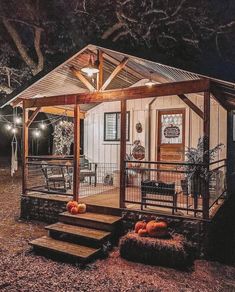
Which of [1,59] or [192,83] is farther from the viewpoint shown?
[1,59]

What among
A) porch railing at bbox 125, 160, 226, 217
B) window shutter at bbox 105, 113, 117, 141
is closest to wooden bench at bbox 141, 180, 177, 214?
porch railing at bbox 125, 160, 226, 217

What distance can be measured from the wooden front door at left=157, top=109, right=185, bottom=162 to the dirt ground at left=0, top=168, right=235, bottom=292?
4322 millimetres

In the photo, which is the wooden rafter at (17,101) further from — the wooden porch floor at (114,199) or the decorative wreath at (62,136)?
the decorative wreath at (62,136)

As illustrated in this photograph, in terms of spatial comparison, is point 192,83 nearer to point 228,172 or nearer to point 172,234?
point 172,234

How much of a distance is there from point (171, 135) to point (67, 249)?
531 cm

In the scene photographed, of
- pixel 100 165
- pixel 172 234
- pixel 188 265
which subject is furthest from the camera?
pixel 100 165

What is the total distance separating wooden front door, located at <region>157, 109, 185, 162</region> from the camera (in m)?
8.97

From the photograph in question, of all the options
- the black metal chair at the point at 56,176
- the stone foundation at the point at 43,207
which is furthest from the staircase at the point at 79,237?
the black metal chair at the point at 56,176

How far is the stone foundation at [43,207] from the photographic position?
23.4 ft

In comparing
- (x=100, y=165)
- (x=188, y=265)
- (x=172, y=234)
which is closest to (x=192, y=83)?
(x=172, y=234)

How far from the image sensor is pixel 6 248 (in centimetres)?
557

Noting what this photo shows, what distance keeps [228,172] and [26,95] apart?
6.62 metres

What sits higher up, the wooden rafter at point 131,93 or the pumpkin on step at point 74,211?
the wooden rafter at point 131,93

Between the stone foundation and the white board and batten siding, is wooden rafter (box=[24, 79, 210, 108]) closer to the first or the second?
the stone foundation
